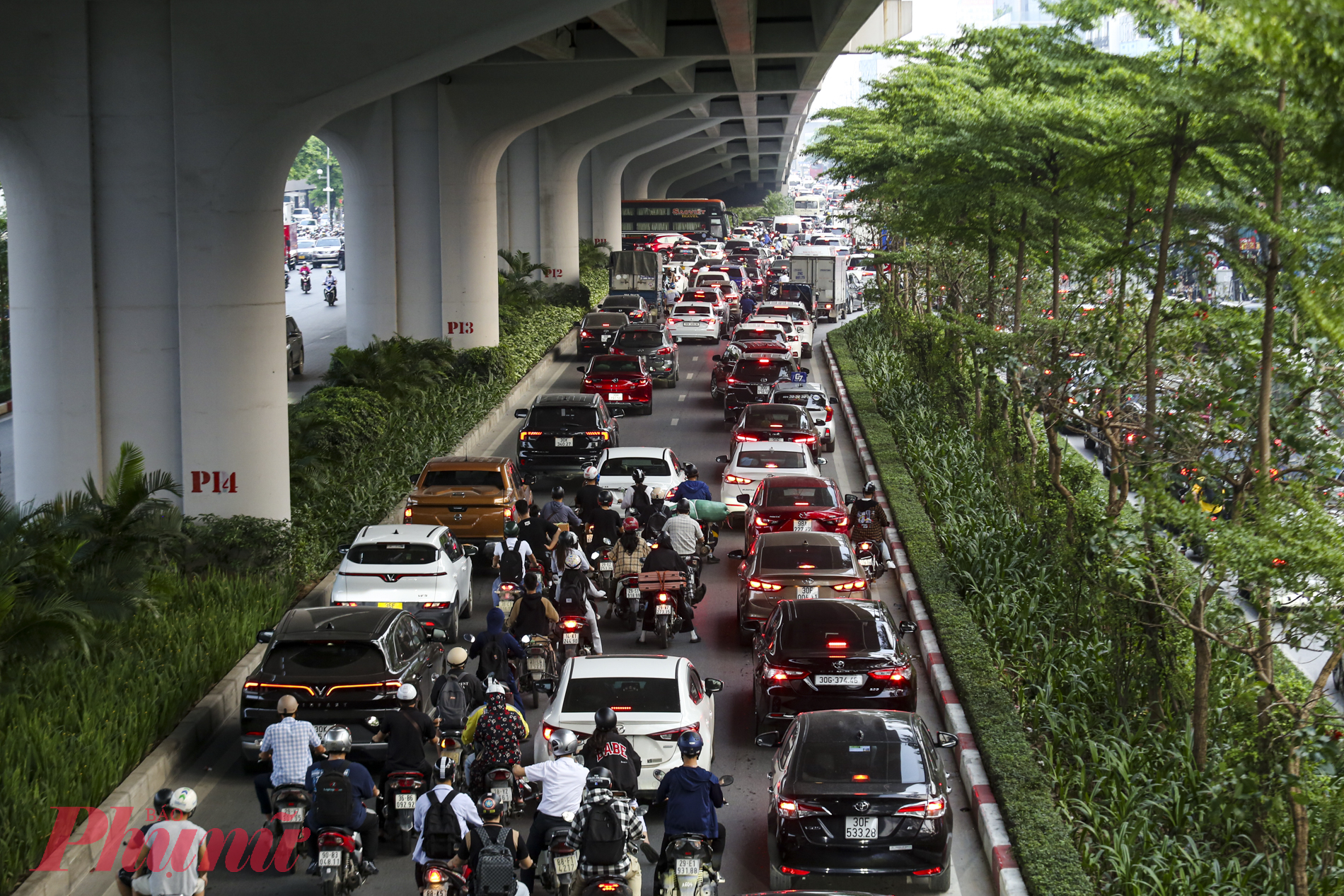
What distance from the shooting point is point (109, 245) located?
19.8m

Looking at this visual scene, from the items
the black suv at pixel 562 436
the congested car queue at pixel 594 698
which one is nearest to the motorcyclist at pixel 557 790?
the congested car queue at pixel 594 698

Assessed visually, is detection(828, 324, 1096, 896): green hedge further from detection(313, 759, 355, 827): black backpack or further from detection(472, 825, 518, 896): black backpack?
detection(313, 759, 355, 827): black backpack

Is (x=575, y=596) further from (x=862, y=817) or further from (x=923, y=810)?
(x=923, y=810)

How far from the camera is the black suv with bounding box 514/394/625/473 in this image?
2517 cm

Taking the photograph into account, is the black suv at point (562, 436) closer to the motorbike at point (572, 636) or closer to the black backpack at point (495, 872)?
the motorbike at point (572, 636)

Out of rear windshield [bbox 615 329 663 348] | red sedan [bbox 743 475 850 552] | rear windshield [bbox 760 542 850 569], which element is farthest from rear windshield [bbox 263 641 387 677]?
rear windshield [bbox 615 329 663 348]

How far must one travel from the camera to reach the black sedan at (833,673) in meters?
13.3

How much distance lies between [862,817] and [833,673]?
312cm

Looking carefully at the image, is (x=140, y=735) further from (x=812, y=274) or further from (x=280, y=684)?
(x=812, y=274)

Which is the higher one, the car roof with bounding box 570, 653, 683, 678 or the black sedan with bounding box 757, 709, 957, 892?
the car roof with bounding box 570, 653, 683, 678

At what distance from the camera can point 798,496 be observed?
20.5m

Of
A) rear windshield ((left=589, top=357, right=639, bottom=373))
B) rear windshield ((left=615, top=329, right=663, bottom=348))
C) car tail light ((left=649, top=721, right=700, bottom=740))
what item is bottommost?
car tail light ((left=649, top=721, right=700, bottom=740))

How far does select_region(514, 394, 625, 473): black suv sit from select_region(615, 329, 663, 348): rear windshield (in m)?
12.6

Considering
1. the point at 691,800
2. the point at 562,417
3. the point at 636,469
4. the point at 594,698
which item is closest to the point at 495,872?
the point at 691,800
